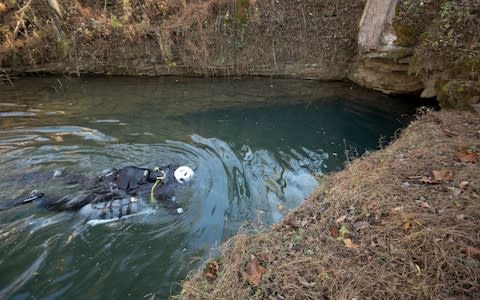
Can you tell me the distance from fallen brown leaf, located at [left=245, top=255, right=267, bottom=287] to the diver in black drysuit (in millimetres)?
1818

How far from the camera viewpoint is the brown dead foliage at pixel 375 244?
2.98m

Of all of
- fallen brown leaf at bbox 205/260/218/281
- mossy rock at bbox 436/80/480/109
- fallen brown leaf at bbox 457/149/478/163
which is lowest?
fallen brown leaf at bbox 205/260/218/281

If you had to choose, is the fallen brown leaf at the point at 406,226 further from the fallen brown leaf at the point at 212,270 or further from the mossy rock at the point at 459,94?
the mossy rock at the point at 459,94

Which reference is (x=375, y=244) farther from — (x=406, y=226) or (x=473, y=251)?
(x=473, y=251)

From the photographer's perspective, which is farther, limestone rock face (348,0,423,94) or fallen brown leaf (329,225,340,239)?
limestone rock face (348,0,423,94)

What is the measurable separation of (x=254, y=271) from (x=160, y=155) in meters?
3.81

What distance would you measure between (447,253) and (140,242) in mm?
3679

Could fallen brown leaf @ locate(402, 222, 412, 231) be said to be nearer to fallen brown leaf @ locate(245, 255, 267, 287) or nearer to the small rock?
the small rock

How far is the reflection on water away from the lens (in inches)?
160

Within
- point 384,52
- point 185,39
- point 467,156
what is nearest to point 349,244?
point 467,156

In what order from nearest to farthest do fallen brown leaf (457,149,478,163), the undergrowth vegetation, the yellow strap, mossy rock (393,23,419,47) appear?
fallen brown leaf (457,149,478,163)
the yellow strap
the undergrowth vegetation
mossy rock (393,23,419,47)

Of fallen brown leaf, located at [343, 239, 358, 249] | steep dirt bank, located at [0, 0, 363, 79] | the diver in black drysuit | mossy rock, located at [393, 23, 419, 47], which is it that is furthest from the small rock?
steep dirt bank, located at [0, 0, 363, 79]

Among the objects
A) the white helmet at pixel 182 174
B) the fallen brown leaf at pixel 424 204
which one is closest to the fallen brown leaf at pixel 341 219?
the fallen brown leaf at pixel 424 204

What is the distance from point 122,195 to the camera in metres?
4.99
